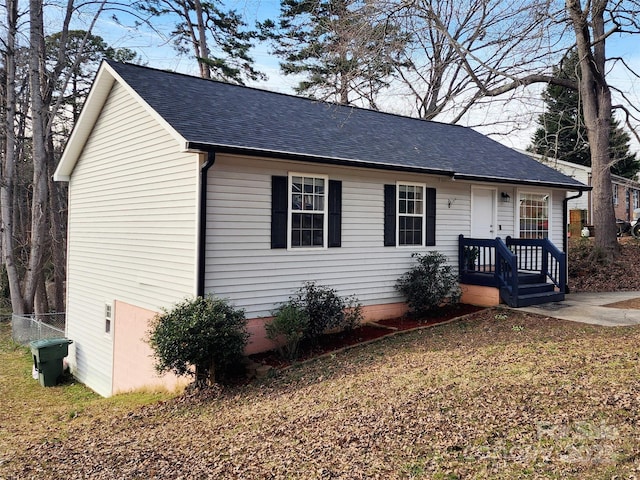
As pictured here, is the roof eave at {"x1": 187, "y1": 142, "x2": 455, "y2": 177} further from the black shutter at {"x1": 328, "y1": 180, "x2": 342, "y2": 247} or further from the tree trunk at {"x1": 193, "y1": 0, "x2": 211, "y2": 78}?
the tree trunk at {"x1": 193, "y1": 0, "x2": 211, "y2": 78}

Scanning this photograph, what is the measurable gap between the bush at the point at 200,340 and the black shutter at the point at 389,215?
377 centimetres

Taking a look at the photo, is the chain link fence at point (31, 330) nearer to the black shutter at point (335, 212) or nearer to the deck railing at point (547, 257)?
the black shutter at point (335, 212)

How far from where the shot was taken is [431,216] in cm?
1027

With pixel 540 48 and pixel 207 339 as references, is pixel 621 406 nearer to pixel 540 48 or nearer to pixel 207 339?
pixel 207 339

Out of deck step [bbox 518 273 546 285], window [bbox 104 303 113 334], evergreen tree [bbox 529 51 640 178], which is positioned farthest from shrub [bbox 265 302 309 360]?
evergreen tree [bbox 529 51 640 178]

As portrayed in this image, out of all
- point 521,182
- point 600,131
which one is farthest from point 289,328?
point 600,131

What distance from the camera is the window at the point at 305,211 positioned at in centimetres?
812

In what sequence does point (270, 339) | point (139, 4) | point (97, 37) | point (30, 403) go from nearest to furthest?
point (270, 339)
point (30, 403)
point (139, 4)
point (97, 37)

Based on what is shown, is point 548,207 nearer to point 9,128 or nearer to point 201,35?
point 9,128

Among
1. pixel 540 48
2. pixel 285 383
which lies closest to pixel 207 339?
pixel 285 383

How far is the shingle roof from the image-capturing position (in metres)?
7.92

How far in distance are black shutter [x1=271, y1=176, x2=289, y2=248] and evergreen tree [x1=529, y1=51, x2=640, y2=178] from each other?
7.92 meters

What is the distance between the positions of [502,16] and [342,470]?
32.1 ft

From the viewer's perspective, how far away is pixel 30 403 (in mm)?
9148
